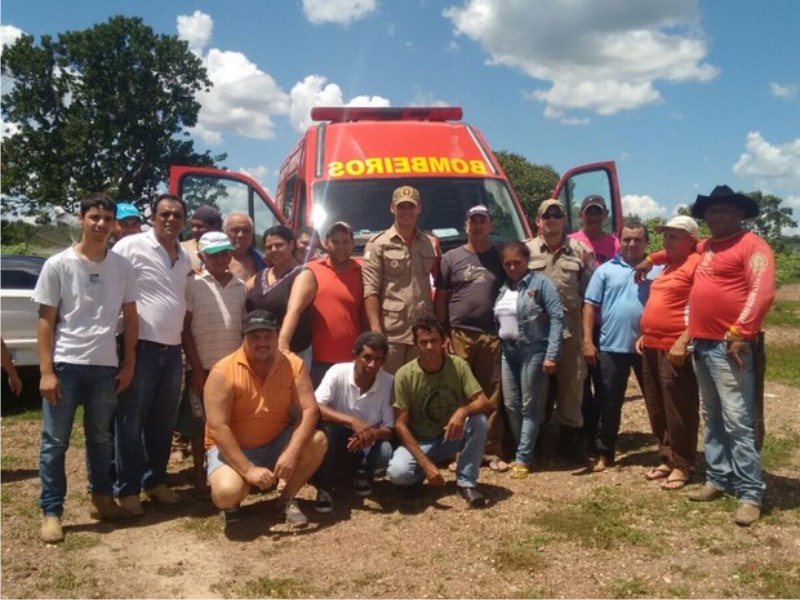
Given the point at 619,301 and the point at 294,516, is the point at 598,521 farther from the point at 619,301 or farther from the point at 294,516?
the point at 294,516

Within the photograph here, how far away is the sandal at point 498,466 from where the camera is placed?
5277mm

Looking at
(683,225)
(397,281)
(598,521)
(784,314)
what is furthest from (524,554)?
(784,314)

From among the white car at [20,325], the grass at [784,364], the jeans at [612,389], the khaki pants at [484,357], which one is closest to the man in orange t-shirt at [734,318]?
the jeans at [612,389]

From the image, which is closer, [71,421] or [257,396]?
[71,421]

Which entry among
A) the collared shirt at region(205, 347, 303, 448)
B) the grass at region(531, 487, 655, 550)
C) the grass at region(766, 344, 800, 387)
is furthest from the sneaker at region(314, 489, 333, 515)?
the grass at region(766, 344, 800, 387)

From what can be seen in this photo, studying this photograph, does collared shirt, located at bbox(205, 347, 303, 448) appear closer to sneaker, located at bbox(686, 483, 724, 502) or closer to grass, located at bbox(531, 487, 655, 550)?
grass, located at bbox(531, 487, 655, 550)

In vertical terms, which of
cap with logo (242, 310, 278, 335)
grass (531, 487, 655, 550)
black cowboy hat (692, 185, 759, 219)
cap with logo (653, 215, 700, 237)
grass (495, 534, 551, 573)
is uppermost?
black cowboy hat (692, 185, 759, 219)

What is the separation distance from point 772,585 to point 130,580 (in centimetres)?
317

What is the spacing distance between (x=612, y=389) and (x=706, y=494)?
99 cm

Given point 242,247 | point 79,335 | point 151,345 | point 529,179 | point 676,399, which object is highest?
point 529,179

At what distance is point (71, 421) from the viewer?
13.2 ft

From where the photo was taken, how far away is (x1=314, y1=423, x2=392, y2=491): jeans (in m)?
4.74

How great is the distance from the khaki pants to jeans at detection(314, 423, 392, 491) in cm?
87

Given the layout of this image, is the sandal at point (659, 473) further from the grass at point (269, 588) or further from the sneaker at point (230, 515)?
the sneaker at point (230, 515)
